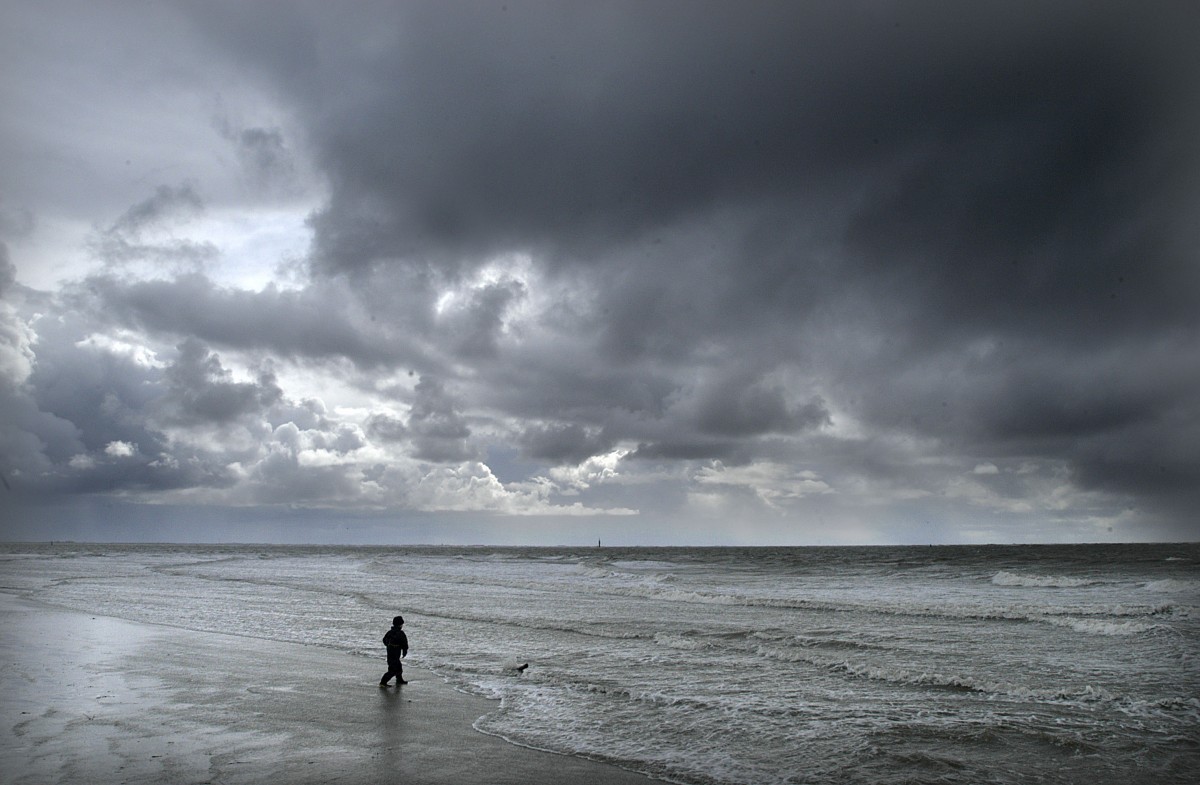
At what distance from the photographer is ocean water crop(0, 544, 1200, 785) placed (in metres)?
11.1

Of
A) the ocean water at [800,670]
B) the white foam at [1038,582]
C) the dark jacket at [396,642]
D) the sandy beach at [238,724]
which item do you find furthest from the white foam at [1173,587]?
the dark jacket at [396,642]

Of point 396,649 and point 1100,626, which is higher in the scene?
point 396,649

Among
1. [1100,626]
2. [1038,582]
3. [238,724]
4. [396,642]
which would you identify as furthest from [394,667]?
[1038,582]

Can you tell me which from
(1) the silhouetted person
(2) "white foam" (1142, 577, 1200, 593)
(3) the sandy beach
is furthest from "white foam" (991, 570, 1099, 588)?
(1) the silhouetted person

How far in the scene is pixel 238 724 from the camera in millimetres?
11672

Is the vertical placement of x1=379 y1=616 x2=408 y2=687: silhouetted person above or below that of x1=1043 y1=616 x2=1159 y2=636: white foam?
above

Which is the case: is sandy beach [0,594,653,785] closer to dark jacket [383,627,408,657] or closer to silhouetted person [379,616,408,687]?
silhouetted person [379,616,408,687]

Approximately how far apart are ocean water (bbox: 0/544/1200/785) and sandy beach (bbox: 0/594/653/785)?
3.10 feet

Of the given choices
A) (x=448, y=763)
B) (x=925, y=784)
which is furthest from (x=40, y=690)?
(x=925, y=784)

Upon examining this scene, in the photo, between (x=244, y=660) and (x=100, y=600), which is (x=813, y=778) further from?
(x=100, y=600)

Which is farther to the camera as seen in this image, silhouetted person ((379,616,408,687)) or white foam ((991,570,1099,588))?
white foam ((991,570,1099,588))

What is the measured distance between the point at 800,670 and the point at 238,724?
12.1 meters

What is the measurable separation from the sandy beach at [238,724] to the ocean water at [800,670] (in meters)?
0.94

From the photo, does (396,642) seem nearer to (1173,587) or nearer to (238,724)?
(238,724)
